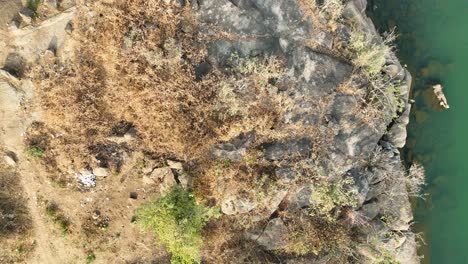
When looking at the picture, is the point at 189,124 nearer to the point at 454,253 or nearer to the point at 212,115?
the point at 212,115

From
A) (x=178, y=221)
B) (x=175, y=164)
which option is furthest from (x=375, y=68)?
(x=178, y=221)

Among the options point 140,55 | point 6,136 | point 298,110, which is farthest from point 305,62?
point 6,136

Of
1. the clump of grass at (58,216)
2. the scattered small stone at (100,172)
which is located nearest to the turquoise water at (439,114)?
the scattered small stone at (100,172)

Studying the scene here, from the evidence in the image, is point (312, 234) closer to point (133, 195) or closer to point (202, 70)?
point (133, 195)

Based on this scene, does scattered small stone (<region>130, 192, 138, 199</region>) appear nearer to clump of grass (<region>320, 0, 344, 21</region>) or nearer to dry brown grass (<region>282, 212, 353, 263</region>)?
dry brown grass (<region>282, 212, 353, 263</region>)

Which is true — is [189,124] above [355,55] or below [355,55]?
below

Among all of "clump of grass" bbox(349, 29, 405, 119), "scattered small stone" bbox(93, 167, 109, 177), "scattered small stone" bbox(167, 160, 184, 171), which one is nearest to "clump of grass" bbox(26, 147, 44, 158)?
"scattered small stone" bbox(93, 167, 109, 177)
